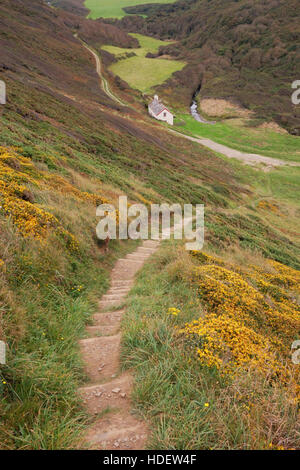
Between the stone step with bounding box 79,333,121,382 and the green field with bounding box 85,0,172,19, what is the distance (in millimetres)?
194588

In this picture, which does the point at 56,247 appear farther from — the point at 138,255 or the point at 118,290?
the point at 138,255

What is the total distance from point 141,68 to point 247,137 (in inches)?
2192

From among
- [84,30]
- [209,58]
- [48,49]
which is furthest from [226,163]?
[84,30]

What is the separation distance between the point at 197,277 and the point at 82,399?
340cm

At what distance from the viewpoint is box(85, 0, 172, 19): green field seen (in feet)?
509

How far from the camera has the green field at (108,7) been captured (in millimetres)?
155125

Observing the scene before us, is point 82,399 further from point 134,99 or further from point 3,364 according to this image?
point 134,99

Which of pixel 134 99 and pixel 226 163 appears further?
pixel 134 99

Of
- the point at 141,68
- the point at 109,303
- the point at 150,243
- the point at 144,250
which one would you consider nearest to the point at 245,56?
the point at 141,68

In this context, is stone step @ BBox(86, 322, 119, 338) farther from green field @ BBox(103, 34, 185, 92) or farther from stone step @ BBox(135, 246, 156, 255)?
green field @ BBox(103, 34, 185, 92)

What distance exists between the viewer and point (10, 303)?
3346mm

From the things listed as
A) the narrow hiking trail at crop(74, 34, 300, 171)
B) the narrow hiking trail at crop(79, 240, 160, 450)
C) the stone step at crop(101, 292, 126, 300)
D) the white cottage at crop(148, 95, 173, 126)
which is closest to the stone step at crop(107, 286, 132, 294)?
the stone step at crop(101, 292, 126, 300)

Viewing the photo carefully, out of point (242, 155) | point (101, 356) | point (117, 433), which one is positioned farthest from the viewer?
point (242, 155)

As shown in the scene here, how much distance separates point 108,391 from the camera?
300 cm
